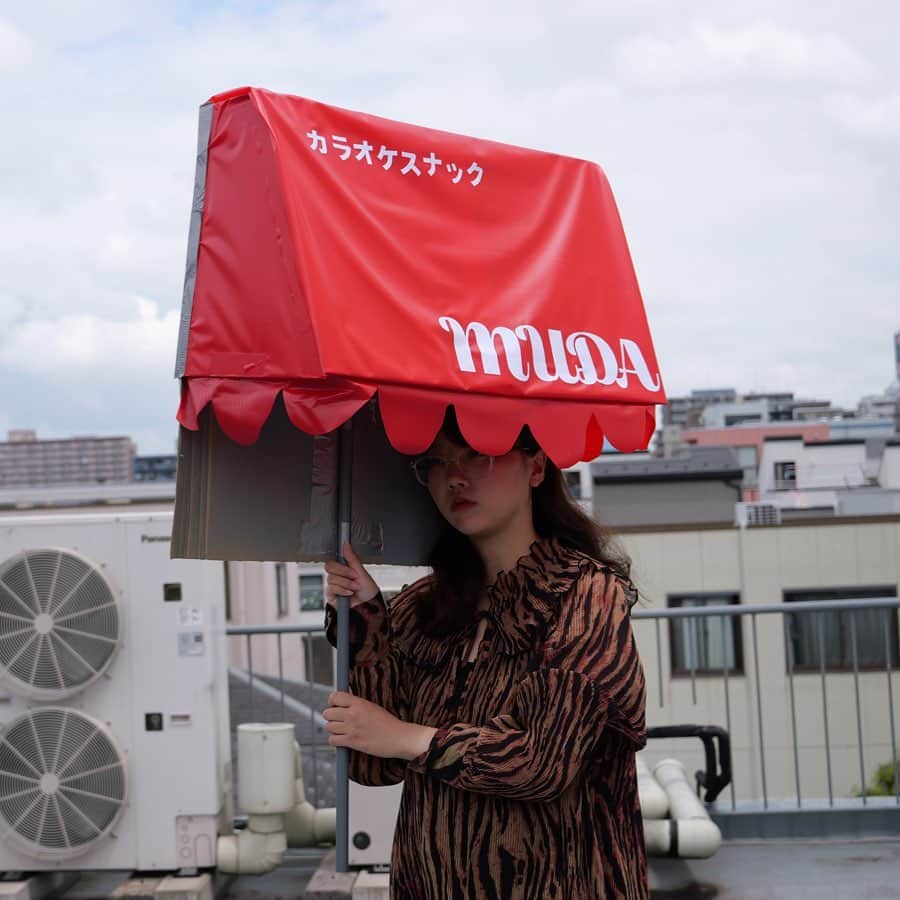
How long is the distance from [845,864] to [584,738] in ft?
15.3

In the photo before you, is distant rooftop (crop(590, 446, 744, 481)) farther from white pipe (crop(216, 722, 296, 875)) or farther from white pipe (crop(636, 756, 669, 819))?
white pipe (crop(216, 722, 296, 875))

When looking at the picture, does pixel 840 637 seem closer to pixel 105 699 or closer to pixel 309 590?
pixel 105 699

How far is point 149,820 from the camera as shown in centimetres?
548

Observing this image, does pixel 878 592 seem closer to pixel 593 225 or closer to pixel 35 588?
pixel 35 588

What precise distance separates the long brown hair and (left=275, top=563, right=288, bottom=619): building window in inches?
1288

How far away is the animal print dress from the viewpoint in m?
2.16

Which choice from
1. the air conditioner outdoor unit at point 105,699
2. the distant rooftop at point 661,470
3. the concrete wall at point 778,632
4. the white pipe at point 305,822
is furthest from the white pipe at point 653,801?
the distant rooftop at point 661,470

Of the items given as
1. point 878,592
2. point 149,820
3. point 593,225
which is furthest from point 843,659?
point 593,225

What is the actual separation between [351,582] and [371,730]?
1.17 ft

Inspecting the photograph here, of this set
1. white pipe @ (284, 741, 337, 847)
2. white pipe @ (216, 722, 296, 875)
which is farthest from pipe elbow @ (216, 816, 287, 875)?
white pipe @ (284, 741, 337, 847)

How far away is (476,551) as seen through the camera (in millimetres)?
2553

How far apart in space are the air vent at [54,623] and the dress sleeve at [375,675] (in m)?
3.14

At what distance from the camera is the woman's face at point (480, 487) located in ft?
7.95

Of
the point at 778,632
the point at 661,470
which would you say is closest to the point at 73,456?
the point at 661,470
